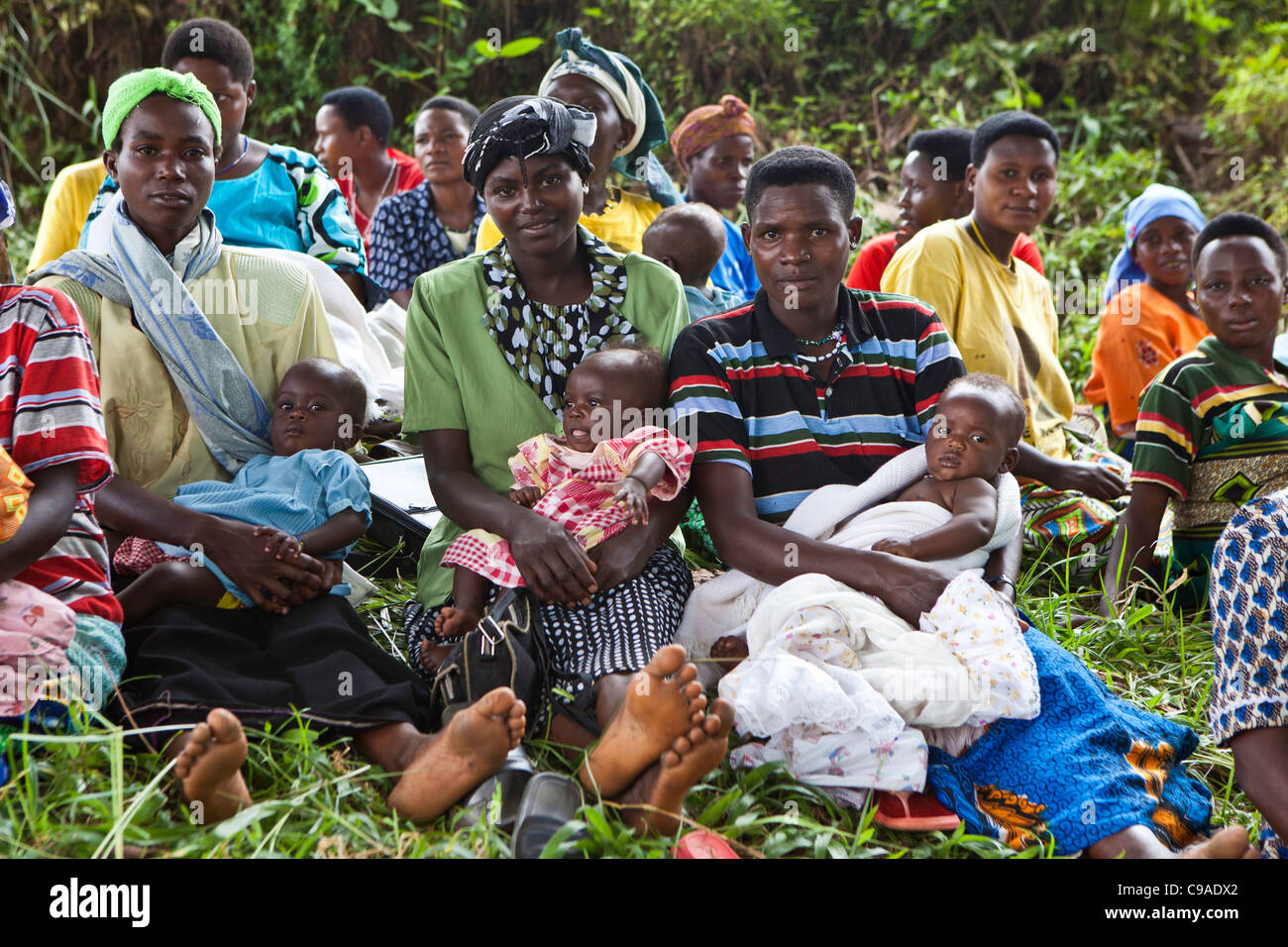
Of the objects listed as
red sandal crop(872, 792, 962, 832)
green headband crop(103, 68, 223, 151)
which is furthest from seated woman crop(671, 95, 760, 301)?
red sandal crop(872, 792, 962, 832)

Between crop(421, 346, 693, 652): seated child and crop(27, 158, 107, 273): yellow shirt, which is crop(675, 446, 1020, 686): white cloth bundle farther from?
crop(27, 158, 107, 273): yellow shirt

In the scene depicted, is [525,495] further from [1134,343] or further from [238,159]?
[1134,343]

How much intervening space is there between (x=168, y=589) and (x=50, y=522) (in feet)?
1.42

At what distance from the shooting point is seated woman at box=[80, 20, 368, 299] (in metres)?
4.14

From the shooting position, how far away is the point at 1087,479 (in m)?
3.65

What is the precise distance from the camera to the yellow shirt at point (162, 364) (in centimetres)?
296

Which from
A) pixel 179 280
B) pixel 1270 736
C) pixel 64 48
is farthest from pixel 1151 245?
pixel 64 48

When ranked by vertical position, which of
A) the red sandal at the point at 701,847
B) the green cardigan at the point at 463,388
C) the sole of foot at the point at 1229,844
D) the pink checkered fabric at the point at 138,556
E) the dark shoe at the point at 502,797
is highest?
the green cardigan at the point at 463,388

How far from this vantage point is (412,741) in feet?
7.80

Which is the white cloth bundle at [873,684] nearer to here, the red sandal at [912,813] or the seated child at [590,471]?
the red sandal at [912,813]

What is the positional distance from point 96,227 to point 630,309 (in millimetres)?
1491

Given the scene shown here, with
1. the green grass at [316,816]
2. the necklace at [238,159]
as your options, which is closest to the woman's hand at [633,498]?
the green grass at [316,816]

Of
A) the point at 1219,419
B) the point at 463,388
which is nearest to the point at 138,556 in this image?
the point at 463,388

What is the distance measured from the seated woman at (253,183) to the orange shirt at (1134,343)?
3224 mm
